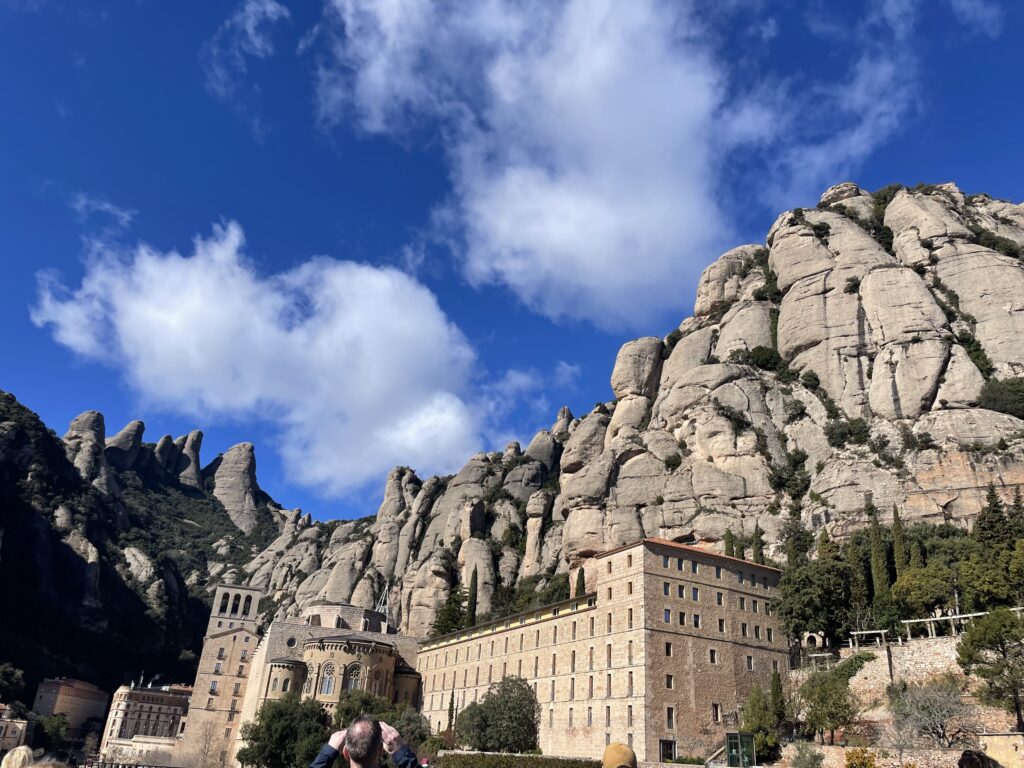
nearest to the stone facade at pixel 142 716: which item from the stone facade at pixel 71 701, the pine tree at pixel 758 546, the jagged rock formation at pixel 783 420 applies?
the stone facade at pixel 71 701

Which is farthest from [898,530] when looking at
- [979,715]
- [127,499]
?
[127,499]

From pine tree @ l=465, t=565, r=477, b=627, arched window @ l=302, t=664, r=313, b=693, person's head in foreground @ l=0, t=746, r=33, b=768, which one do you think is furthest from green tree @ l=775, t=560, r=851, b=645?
person's head in foreground @ l=0, t=746, r=33, b=768

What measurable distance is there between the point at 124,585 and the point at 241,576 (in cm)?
2317

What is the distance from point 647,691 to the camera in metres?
50.2

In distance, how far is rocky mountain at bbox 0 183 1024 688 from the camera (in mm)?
72625

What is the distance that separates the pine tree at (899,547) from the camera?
187ft

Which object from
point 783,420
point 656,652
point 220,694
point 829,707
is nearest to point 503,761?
point 656,652

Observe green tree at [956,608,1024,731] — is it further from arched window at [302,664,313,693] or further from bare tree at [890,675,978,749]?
arched window at [302,664,313,693]

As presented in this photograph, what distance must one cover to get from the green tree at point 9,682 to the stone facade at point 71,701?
342 cm

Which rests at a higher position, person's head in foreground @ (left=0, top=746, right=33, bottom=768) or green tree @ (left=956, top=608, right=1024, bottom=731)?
green tree @ (left=956, top=608, right=1024, bottom=731)

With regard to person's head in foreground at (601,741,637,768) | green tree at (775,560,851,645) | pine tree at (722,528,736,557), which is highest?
pine tree at (722,528,736,557)

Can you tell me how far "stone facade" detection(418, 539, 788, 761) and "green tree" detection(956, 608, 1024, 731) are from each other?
16.8m

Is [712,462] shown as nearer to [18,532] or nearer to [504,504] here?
[504,504]

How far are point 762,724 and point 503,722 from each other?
18.9 meters
